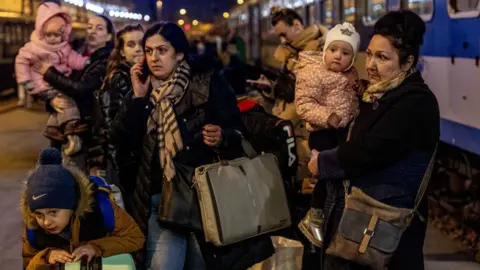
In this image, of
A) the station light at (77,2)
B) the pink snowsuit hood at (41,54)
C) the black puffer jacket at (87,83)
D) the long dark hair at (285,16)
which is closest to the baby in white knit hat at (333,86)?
the long dark hair at (285,16)

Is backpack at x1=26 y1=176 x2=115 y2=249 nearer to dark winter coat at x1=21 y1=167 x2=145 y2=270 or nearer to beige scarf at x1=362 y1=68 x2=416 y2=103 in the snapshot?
dark winter coat at x1=21 y1=167 x2=145 y2=270

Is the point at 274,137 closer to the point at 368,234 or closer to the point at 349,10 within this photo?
the point at 368,234

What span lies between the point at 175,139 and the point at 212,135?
19 cm

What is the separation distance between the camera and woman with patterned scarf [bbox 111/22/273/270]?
156 inches

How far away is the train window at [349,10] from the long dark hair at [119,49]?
5.92m

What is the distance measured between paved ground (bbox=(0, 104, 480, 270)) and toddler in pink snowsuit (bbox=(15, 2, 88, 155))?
1000 mm

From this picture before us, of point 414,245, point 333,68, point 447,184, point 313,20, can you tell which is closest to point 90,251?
point 414,245

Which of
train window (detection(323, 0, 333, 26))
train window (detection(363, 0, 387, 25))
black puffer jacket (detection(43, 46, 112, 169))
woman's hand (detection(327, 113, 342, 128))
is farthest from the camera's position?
train window (detection(323, 0, 333, 26))

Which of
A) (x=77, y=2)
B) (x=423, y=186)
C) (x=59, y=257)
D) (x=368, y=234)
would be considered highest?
(x=77, y=2)

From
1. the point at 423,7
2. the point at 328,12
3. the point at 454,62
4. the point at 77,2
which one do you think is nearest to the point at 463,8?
the point at 454,62

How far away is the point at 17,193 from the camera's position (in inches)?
368

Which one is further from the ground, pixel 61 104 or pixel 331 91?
pixel 331 91

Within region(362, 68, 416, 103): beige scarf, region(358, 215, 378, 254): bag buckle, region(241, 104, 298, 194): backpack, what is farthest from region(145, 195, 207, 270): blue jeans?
region(362, 68, 416, 103): beige scarf

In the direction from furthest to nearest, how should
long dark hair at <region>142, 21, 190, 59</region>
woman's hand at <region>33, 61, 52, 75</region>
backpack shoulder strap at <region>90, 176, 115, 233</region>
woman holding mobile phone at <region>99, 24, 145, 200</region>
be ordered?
woman's hand at <region>33, 61, 52, 75</region> → woman holding mobile phone at <region>99, 24, 145, 200</region> → long dark hair at <region>142, 21, 190, 59</region> → backpack shoulder strap at <region>90, 176, 115, 233</region>
